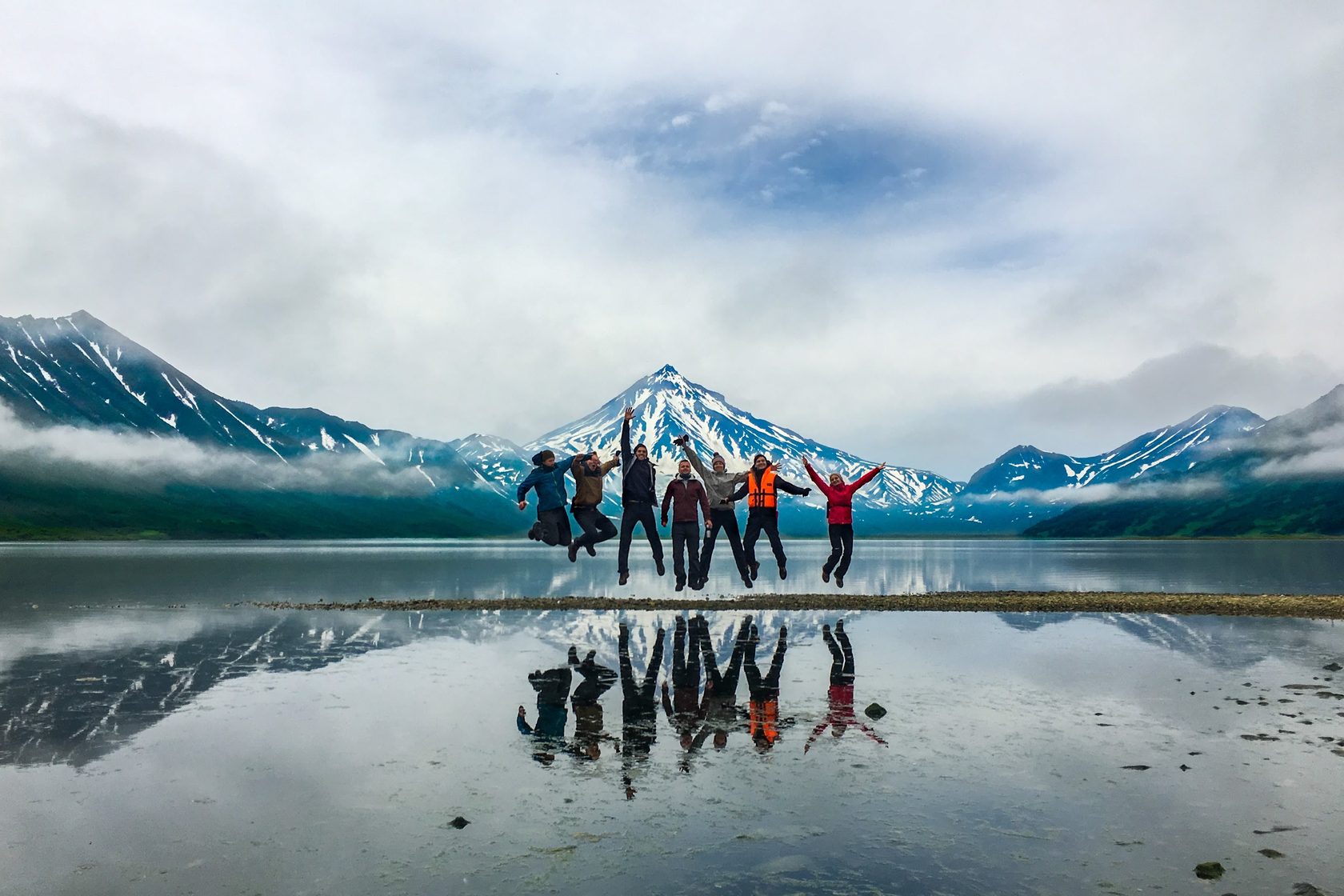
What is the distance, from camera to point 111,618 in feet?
124

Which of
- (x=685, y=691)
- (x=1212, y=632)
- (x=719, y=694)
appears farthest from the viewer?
(x=1212, y=632)

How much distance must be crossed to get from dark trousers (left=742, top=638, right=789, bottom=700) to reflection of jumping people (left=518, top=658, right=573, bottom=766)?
398 centimetres

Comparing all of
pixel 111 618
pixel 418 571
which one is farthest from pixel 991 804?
pixel 418 571

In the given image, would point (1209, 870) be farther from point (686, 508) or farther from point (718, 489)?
point (686, 508)

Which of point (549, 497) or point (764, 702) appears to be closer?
point (764, 702)

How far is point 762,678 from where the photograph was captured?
21.2 metres

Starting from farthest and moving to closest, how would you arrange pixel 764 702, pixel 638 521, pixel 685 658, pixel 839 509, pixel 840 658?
pixel 839 509
pixel 638 521
pixel 840 658
pixel 685 658
pixel 764 702

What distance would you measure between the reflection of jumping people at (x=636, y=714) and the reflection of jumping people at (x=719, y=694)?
3.00 feet

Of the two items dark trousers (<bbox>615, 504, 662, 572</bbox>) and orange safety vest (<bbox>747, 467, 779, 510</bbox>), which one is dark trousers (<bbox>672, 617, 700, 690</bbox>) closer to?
dark trousers (<bbox>615, 504, 662, 572</bbox>)

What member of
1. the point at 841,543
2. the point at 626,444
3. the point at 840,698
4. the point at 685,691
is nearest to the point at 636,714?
the point at 685,691

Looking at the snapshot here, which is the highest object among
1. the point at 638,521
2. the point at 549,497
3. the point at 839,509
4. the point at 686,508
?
the point at 549,497

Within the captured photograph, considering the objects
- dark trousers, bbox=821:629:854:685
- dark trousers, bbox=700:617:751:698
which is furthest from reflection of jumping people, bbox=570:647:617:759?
dark trousers, bbox=821:629:854:685

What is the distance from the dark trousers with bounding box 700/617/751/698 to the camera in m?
19.9

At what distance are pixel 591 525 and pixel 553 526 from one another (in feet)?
4.06
